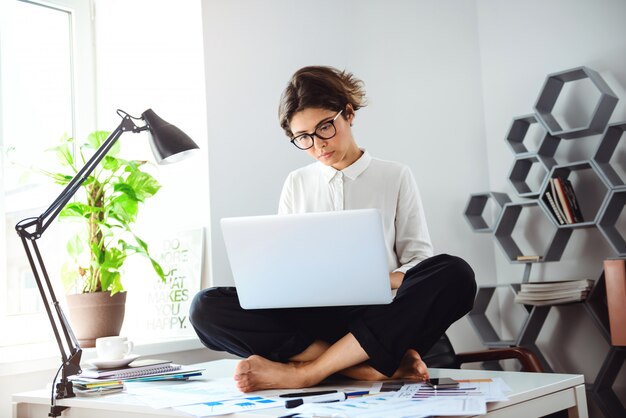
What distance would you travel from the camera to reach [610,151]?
2768 mm

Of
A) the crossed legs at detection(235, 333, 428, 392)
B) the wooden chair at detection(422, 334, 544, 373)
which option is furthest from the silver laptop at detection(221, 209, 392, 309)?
the wooden chair at detection(422, 334, 544, 373)

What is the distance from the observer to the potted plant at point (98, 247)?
7.91ft

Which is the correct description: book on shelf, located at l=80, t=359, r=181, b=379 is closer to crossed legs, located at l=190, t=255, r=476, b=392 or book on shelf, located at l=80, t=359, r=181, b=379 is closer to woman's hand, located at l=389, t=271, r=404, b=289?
crossed legs, located at l=190, t=255, r=476, b=392

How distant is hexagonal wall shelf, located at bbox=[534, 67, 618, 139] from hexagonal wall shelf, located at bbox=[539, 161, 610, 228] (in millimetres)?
141

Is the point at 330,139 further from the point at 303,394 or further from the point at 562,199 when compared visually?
the point at 562,199

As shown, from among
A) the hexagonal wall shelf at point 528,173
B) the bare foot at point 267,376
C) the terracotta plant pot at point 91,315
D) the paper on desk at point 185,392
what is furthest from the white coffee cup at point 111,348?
the hexagonal wall shelf at point 528,173

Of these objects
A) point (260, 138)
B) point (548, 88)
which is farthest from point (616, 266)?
point (260, 138)

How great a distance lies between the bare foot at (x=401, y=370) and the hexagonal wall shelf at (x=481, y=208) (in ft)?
5.06

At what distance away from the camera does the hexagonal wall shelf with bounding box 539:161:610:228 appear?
9.27ft

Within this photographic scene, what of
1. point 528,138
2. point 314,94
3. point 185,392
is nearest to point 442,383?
point 185,392

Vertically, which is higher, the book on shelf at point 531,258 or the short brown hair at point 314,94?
the short brown hair at point 314,94

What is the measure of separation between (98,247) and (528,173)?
189 cm

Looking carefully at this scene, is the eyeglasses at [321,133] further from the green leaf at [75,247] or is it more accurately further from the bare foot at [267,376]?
the green leaf at [75,247]

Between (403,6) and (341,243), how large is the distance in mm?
2260
